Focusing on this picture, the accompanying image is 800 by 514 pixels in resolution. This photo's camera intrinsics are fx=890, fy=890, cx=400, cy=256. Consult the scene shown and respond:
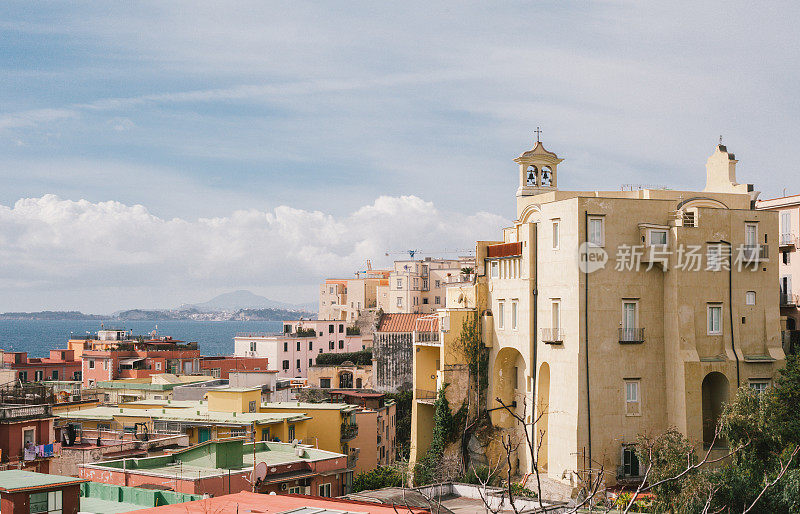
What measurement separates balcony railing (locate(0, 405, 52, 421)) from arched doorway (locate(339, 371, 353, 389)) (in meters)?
52.3

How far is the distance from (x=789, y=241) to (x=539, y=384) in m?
17.8

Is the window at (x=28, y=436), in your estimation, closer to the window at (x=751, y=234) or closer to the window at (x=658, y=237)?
the window at (x=658, y=237)

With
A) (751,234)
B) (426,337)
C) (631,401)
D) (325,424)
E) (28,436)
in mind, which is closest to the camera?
(28,436)

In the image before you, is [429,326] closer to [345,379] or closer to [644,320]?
[644,320]

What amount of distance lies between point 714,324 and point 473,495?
60.3 feet

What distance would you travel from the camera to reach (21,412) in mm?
35219

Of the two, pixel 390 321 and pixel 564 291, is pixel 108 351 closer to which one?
pixel 390 321

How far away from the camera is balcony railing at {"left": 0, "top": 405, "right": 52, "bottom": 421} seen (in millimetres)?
34719

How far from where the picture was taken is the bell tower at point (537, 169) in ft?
173

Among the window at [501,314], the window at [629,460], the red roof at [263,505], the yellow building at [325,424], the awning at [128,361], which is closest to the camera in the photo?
the red roof at [263,505]

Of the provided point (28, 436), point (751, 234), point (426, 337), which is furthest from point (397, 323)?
point (28, 436)

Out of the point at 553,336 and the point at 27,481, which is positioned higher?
the point at 553,336

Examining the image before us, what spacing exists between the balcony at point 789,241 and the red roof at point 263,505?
37.7m

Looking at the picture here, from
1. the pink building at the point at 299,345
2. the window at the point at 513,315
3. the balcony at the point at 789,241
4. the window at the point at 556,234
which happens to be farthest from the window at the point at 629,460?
the pink building at the point at 299,345
